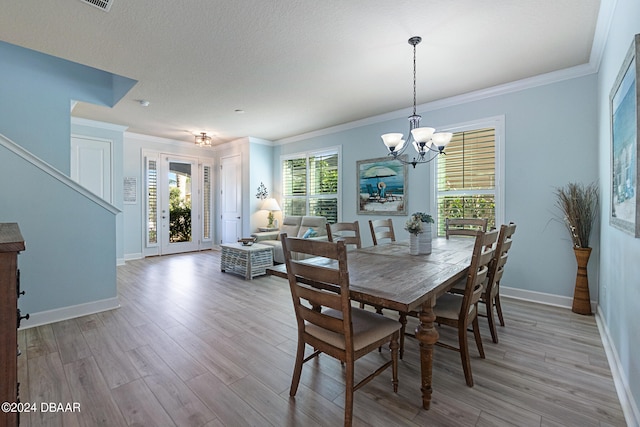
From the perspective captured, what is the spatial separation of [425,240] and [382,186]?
2.50 metres

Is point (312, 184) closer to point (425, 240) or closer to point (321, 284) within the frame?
point (425, 240)

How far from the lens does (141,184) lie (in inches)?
253

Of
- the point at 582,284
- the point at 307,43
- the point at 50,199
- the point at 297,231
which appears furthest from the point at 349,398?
the point at 297,231

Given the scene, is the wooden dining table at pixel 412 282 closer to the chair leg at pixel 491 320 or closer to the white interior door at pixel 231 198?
the chair leg at pixel 491 320

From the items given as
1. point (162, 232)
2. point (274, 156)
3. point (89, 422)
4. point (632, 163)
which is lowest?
point (89, 422)

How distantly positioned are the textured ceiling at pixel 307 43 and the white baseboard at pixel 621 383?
2.62 meters

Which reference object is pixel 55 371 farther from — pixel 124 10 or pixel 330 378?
pixel 124 10

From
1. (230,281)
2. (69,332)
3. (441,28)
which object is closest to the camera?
(441,28)

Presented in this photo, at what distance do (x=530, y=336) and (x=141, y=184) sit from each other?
7.14 meters

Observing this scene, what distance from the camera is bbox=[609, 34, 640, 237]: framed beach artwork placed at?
152cm

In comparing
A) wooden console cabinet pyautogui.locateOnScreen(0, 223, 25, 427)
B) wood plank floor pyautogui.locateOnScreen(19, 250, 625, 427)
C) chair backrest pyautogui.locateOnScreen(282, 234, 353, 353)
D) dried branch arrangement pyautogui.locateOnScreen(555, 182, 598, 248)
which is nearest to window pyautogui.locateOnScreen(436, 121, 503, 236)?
dried branch arrangement pyautogui.locateOnScreen(555, 182, 598, 248)

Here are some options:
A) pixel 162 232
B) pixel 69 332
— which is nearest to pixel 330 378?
pixel 69 332

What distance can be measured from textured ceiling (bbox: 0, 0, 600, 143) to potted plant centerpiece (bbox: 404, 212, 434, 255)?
1.64 meters

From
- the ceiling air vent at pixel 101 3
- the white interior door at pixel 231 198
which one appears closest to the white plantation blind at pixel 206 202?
the white interior door at pixel 231 198
